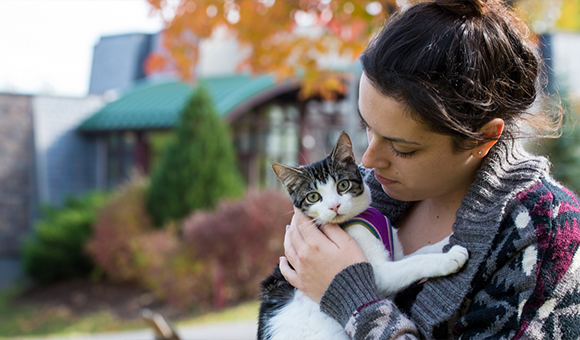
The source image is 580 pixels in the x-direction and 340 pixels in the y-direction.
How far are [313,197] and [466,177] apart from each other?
70 cm

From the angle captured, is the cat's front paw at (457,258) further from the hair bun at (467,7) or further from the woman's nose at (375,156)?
the hair bun at (467,7)

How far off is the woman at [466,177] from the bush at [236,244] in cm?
583

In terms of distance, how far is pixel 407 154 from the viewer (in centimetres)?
167

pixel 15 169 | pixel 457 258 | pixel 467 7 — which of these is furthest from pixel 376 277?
pixel 15 169

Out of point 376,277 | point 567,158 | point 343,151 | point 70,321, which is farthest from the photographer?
point 567,158

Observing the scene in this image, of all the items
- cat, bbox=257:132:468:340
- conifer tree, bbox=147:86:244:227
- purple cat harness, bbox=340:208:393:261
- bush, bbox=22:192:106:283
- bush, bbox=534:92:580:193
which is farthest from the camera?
bush, bbox=22:192:106:283

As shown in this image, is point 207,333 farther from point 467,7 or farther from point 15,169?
point 15,169

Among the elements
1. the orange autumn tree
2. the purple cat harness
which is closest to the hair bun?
the purple cat harness

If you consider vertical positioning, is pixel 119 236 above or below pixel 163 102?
below

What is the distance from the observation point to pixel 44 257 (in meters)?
10.0

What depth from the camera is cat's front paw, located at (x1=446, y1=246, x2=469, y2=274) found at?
165 cm

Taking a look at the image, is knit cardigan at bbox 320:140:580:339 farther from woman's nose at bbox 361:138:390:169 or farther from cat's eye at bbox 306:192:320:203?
cat's eye at bbox 306:192:320:203

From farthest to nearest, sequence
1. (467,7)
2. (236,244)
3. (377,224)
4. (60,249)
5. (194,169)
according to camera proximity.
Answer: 1. (60,249)
2. (194,169)
3. (236,244)
4. (377,224)
5. (467,7)

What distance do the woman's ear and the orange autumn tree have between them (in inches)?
152
